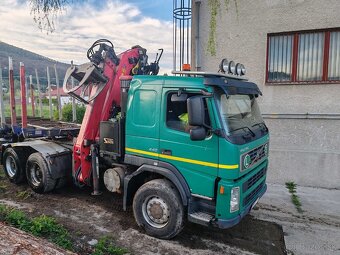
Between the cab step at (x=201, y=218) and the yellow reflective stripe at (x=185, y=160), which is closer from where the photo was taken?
the yellow reflective stripe at (x=185, y=160)

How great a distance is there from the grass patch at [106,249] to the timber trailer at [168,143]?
57 cm

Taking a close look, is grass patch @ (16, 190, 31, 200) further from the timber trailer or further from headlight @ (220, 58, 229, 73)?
headlight @ (220, 58, 229, 73)

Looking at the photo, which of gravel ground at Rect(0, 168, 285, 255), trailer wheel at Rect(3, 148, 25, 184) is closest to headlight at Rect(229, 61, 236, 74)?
gravel ground at Rect(0, 168, 285, 255)

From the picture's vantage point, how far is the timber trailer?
378 centimetres

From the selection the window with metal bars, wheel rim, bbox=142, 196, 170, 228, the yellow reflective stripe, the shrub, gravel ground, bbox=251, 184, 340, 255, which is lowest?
gravel ground, bbox=251, 184, 340, 255

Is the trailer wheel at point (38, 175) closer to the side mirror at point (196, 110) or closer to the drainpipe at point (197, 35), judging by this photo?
the side mirror at point (196, 110)

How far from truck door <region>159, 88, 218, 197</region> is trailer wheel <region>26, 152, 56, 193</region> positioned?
272cm

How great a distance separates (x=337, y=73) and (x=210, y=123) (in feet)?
16.3

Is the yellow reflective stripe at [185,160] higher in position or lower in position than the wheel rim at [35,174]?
higher

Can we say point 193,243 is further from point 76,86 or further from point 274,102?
point 274,102

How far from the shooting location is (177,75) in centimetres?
431

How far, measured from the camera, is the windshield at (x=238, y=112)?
385cm

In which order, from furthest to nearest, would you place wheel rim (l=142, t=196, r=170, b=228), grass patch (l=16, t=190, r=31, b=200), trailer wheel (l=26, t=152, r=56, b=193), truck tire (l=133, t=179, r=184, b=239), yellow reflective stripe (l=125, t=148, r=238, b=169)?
grass patch (l=16, t=190, r=31, b=200) < trailer wheel (l=26, t=152, r=56, b=193) < wheel rim (l=142, t=196, r=170, b=228) < truck tire (l=133, t=179, r=184, b=239) < yellow reflective stripe (l=125, t=148, r=238, b=169)

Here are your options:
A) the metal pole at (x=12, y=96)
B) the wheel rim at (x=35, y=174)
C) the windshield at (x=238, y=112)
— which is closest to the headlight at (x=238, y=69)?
the windshield at (x=238, y=112)
